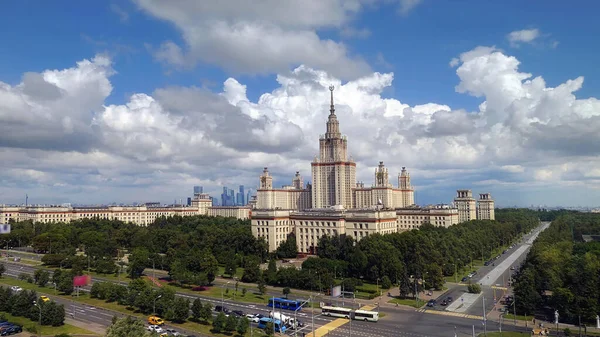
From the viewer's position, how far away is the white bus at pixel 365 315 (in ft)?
242

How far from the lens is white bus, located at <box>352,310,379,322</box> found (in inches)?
2906

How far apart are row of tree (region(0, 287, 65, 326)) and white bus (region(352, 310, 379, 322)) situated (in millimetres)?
46060

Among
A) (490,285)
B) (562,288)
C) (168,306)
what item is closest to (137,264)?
(168,306)

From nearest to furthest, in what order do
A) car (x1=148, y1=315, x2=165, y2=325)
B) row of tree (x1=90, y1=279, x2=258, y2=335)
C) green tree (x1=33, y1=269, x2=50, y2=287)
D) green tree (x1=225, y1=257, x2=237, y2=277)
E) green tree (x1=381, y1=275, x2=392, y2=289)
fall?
row of tree (x1=90, y1=279, x2=258, y2=335)
car (x1=148, y1=315, x2=165, y2=325)
green tree (x1=381, y1=275, x2=392, y2=289)
green tree (x1=33, y1=269, x2=50, y2=287)
green tree (x1=225, y1=257, x2=237, y2=277)

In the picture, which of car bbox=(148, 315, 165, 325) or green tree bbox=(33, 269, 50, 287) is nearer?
car bbox=(148, 315, 165, 325)

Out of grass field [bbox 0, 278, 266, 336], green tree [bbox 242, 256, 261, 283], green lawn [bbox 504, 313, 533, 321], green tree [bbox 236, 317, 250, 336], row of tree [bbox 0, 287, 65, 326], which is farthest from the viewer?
green tree [bbox 242, 256, 261, 283]

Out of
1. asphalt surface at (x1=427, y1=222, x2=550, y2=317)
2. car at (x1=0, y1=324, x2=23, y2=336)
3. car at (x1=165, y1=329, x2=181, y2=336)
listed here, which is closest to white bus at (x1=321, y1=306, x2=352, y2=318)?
asphalt surface at (x1=427, y1=222, x2=550, y2=317)

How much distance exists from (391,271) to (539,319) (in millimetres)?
32234

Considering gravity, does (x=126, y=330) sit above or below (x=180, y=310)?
above

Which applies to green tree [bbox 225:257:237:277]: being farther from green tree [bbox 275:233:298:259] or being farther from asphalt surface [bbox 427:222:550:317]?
asphalt surface [bbox 427:222:550:317]

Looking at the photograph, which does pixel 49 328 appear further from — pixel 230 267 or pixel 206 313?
pixel 230 267

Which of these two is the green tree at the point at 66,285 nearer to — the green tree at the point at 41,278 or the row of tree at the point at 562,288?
the green tree at the point at 41,278

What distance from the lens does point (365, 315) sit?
74812 millimetres

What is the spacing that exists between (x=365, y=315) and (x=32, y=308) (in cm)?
5300
